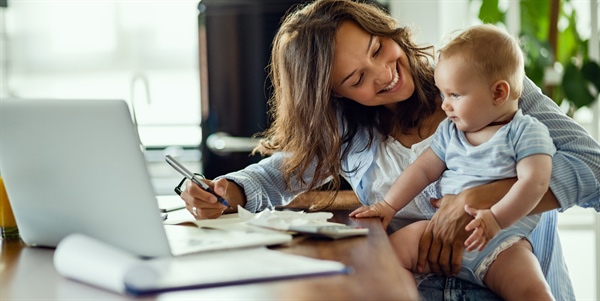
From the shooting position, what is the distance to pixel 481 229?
5.26ft

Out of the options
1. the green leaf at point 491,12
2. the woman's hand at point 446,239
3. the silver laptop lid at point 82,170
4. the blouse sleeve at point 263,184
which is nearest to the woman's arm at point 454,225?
the woman's hand at point 446,239

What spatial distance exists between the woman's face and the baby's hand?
48 centimetres

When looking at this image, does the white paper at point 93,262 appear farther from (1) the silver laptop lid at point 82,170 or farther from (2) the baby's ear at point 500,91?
(2) the baby's ear at point 500,91

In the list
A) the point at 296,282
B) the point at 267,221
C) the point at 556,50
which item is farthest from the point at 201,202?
the point at 556,50

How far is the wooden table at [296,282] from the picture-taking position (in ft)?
3.34

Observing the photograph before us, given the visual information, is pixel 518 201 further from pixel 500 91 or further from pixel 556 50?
pixel 556 50

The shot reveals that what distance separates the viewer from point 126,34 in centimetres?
525

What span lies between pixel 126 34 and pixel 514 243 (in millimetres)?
3936

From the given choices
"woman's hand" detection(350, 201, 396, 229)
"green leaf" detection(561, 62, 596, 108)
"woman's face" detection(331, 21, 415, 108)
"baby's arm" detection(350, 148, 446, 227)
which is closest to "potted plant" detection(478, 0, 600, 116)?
"green leaf" detection(561, 62, 596, 108)

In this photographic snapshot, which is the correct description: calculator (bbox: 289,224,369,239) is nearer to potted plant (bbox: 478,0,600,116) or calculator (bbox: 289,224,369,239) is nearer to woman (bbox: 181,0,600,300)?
woman (bbox: 181,0,600,300)

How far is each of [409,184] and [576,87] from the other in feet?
7.01

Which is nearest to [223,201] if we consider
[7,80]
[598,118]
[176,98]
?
[598,118]

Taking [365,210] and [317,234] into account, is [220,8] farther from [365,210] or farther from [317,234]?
[317,234]

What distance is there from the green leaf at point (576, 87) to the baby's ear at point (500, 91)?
2096 millimetres
